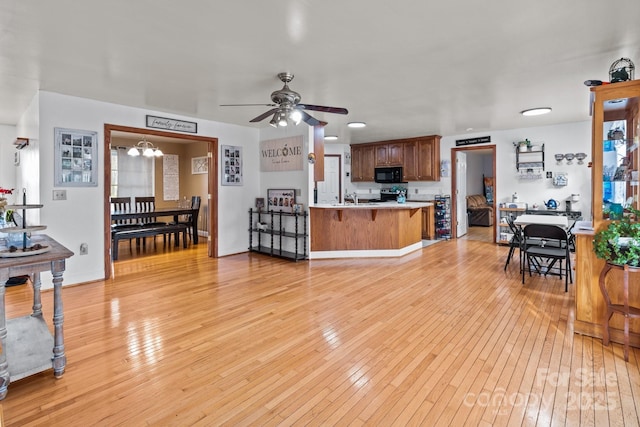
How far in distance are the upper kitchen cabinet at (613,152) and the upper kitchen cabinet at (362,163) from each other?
6024 mm

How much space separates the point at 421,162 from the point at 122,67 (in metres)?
6.22

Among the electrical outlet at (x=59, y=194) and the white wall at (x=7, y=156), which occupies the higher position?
the white wall at (x=7, y=156)

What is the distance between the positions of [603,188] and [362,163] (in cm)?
643

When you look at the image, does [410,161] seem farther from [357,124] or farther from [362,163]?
[357,124]

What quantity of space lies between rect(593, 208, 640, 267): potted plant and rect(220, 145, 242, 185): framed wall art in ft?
16.6

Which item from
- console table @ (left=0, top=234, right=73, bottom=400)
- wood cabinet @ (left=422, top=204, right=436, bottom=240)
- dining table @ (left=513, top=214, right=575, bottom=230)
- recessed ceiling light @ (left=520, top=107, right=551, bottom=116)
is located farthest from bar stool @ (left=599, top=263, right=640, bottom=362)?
wood cabinet @ (left=422, top=204, right=436, bottom=240)

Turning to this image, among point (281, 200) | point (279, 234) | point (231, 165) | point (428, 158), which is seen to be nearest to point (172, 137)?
point (231, 165)

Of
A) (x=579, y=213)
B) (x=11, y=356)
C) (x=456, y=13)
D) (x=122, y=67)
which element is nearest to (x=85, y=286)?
(x=11, y=356)

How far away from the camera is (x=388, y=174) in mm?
8289

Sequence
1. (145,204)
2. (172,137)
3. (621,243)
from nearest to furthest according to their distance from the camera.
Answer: (621,243), (172,137), (145,204)

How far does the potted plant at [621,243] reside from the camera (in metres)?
2.28

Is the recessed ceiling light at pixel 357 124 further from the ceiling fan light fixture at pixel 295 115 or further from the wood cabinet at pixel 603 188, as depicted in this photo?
the wood cabinet at pixel 603 188

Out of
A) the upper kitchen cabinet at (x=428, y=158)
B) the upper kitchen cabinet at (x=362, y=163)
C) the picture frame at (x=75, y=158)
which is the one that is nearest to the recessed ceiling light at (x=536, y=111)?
the upper kitchen cabinet at (x=428, y=158)

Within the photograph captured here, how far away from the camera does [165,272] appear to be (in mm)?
4812
